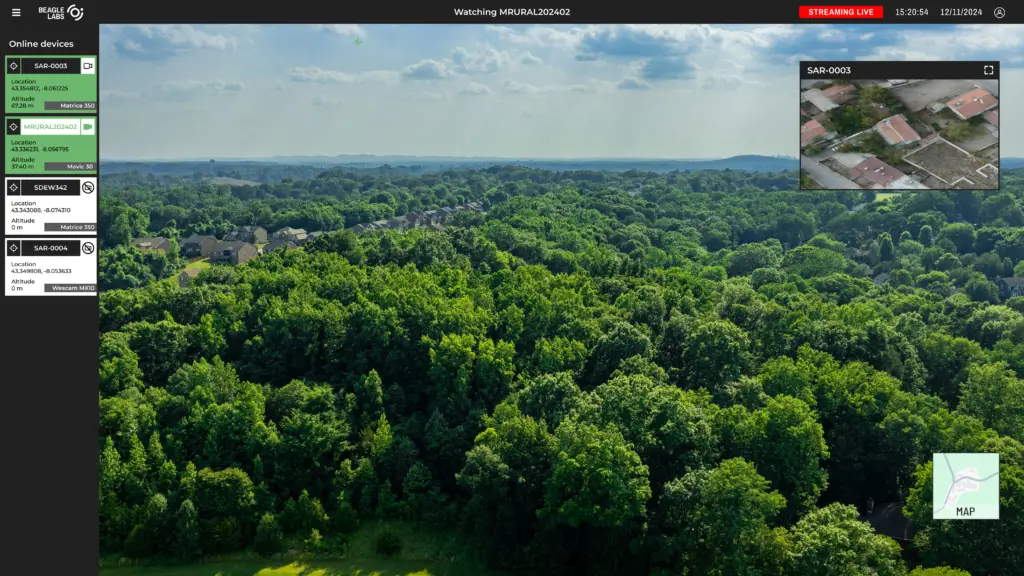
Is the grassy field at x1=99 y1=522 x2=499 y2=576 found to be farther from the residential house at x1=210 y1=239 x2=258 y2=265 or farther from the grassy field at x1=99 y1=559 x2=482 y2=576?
the residential house at x1=210 y1=239 x2=258 y2=265

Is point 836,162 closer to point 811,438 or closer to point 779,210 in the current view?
point 811,438

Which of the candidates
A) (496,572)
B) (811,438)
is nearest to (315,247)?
(496,572)

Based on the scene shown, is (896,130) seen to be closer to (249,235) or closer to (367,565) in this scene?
(367,565)

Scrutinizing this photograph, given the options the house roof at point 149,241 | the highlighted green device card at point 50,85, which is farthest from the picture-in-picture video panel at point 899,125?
the house roof at point 149,241

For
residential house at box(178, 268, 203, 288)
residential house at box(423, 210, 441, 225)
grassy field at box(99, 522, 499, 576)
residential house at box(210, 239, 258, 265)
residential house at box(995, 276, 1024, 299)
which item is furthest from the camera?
residential house at box(423, 210, 441, 225)

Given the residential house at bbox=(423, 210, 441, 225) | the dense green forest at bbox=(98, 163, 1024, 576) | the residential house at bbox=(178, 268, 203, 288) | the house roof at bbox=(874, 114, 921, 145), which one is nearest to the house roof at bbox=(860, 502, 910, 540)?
the dense green forest at bbox=(98, 163, 1024, 576)
